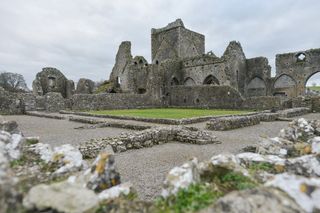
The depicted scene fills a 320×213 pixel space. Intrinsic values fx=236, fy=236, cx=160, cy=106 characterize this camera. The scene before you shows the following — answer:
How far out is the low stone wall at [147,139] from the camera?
607cm

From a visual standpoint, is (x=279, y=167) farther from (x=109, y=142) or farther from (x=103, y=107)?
(x=103, y=107)

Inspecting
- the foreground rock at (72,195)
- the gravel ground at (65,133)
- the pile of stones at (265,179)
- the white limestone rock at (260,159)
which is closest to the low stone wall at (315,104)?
the gravel ground at (65,133)

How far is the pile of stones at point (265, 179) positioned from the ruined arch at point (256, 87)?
108 ft

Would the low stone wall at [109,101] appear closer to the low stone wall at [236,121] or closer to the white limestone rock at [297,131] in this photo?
the low stone wall at [236,121]

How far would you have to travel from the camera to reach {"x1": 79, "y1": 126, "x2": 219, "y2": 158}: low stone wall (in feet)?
19.9

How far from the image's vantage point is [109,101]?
2383 centimetres

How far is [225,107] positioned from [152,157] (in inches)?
723

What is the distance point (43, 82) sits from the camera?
29.5 metres

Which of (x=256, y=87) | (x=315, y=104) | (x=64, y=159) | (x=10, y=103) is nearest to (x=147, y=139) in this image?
(x=64, y=159)

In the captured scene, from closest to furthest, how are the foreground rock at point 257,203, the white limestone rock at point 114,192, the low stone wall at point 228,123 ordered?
the foreground rock at point 257,203, the white limestone rock at point 114,192, the low stone wall at point 228,123

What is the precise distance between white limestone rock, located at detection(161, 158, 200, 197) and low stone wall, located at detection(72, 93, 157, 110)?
68.4 ft

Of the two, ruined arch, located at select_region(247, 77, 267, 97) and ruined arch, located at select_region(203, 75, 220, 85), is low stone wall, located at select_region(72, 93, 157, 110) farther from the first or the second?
ruined arch, located at select_region(247, 77, 267, 97)

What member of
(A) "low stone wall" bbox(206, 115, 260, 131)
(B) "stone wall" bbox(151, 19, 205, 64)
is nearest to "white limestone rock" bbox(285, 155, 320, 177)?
(A) "low stone wall" bbox(206, 115, 260, 131)

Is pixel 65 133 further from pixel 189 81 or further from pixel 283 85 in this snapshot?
pixel 283 85
